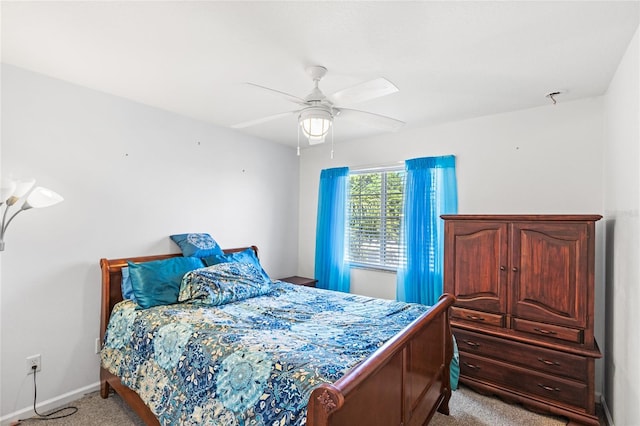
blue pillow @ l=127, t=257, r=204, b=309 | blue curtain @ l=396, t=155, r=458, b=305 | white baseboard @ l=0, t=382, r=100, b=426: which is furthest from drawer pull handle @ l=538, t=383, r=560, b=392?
white baseboard @ l=0, t=382, r=100, b=426

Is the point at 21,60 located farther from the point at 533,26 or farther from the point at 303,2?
the point at 533,26

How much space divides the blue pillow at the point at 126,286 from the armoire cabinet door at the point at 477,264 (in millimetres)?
2797

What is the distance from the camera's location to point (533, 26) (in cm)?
173

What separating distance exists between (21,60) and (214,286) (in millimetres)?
2108

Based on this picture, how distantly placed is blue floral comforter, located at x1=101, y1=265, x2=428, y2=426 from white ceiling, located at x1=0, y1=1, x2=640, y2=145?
171cm

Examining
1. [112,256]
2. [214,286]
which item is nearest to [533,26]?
[214,286]

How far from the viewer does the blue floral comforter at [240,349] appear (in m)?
1.52

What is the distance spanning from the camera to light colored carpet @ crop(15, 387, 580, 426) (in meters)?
2.36

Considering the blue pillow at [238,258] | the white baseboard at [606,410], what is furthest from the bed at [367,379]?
the white baseboard at [606,410]

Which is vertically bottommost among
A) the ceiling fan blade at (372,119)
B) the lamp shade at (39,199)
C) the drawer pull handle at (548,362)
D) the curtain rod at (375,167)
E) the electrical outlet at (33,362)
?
the electrical outlet at (33,362)

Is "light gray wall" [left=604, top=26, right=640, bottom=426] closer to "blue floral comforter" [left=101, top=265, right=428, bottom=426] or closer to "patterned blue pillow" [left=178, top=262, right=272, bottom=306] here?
"blue floral comforter" [left=101, top=265, right=428, bottom=426]

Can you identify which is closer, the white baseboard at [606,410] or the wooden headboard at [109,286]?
the white baseboard at [606,410]

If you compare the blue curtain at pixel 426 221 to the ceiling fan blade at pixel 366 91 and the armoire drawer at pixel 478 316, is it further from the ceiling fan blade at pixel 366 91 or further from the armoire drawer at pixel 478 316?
the ceiling fan blade at pixel 366 91

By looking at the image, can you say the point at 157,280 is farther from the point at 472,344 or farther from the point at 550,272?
the point at 550,272
